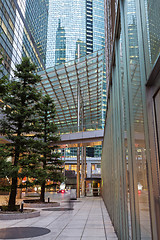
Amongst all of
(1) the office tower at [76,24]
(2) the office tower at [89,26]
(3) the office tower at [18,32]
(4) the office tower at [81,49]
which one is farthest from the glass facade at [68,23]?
(3) the office tower at [18,32]

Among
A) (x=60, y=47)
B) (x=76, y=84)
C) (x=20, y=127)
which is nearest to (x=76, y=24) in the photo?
(x=60, y=47)

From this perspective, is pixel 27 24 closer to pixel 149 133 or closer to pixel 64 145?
pixel 64 145

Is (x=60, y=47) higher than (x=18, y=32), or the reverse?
(x=60, y=47)

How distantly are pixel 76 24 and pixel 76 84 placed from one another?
4223 centimetres

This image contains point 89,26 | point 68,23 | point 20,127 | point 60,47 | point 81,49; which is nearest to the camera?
point 20,127

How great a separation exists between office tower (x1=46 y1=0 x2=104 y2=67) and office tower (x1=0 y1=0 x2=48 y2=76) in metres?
6.64

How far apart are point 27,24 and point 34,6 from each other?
45.9 feet

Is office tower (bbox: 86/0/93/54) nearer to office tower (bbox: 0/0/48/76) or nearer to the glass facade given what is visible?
the glass facade

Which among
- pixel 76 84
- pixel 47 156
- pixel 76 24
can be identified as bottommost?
pixel 47 156

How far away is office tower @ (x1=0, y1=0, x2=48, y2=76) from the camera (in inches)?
1494

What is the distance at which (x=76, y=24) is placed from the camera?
75938 mm

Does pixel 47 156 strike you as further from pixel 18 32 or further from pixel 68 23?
pixel 68 23

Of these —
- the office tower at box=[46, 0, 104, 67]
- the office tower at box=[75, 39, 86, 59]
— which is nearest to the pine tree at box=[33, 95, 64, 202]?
the office tower at box=[75, 39, 86, 59]

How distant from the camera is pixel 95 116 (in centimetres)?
6038
